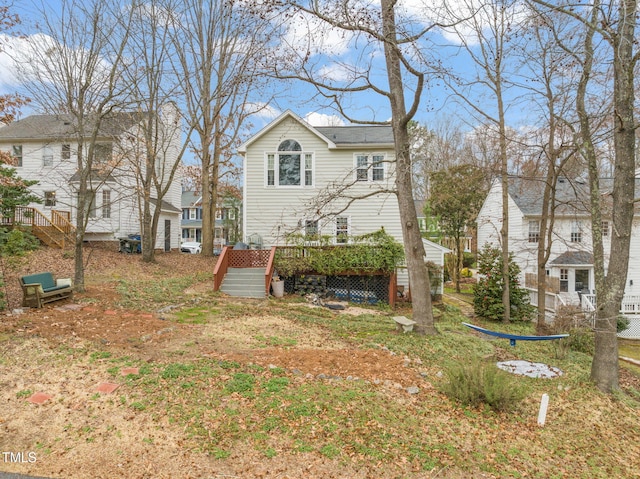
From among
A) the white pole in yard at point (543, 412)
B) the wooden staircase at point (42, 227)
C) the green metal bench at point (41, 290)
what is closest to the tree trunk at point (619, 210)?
the white pole in yard at point (543, 412)

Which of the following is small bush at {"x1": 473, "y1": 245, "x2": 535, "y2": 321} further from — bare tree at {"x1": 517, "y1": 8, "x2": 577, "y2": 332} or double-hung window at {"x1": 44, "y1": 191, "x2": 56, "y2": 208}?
double-hung window at {"x1": 44, "y1": 191, "x2": 56, "y2": 208}

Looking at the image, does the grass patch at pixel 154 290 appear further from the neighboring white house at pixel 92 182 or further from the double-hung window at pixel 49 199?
the neighboring white house at pixel 92 182

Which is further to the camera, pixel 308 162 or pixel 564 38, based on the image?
pixel 308 162

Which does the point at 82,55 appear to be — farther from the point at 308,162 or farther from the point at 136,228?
the point at 136,228

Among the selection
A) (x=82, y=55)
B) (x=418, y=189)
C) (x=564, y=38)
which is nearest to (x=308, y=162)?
(x=82, y=55)

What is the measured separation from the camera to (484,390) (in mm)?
4758

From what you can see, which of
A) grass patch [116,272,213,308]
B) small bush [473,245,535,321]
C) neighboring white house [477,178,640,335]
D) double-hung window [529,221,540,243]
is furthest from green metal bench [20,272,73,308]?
double-hung window [529,221,540,243]

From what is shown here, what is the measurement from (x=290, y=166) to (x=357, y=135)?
3.40m

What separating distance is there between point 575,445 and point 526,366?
295cm

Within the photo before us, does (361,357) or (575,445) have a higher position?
(361,357)

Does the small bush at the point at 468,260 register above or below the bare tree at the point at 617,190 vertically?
below

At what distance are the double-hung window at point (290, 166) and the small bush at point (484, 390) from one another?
1215 cm

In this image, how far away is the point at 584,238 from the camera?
825 inches

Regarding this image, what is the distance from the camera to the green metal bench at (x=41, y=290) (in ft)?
26.5
